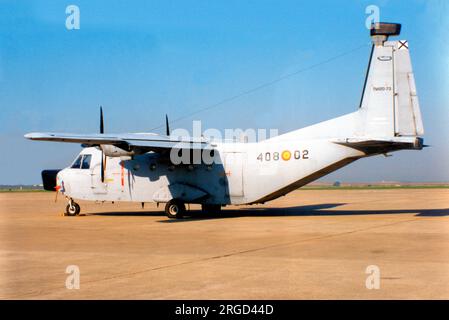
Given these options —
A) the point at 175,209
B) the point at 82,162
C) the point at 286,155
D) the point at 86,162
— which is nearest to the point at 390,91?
the point at 286,155

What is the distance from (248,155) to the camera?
22.1 metres

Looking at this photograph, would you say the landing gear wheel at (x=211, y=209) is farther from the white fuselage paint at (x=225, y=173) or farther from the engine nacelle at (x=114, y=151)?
the engine nacelle at (x=114, y=151)

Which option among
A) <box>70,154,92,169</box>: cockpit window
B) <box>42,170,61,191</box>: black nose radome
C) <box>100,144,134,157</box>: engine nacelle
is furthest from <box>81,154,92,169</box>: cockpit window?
<box>100,144,134,157</box>: engine nacelle

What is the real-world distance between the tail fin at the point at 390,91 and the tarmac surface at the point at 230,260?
3.34 meters

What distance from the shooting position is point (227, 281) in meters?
8.95

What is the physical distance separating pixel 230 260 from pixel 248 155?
11.2 metres

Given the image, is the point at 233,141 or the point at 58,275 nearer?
the point at 58,275

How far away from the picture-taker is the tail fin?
19469 mm

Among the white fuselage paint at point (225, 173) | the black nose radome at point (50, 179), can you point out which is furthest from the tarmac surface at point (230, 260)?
the black nose radome at point (50, 179)

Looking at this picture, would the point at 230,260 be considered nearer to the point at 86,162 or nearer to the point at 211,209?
the point at 211,209

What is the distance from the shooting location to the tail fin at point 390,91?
19.5 meters
